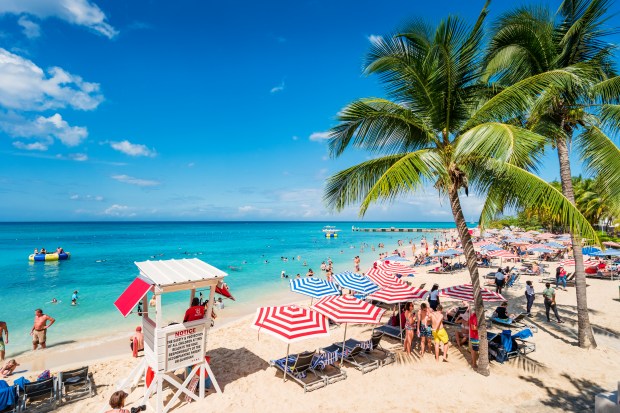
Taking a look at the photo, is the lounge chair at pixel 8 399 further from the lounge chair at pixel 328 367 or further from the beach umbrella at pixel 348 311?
the beach umbrella at pixel 348 311

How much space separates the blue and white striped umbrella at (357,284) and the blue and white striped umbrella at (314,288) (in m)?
0.48

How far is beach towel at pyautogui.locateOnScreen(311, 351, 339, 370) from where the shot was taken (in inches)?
313

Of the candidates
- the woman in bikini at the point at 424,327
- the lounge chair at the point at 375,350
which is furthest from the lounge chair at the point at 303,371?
the woman in bikini at the point at 424,327

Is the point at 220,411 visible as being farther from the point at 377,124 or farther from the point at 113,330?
the point at 113,330

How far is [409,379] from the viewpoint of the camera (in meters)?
7.65

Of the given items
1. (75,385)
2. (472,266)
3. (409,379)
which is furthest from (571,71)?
(75,385)

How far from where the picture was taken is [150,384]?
6793mm

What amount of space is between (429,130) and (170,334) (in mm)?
6983

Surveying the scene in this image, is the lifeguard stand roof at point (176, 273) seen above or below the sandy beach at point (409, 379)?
above

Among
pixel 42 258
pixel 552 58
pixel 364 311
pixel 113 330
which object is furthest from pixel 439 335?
pixel 42 258

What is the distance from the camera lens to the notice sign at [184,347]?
21.6ft

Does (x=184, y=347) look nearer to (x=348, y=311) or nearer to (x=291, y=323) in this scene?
(x=291, y=323)

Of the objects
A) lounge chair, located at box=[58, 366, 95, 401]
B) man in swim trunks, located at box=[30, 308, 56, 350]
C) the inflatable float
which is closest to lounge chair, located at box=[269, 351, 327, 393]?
lounge chair, located at box=[58, 366, 95, 401]

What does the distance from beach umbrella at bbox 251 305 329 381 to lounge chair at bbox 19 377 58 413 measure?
176 inches
